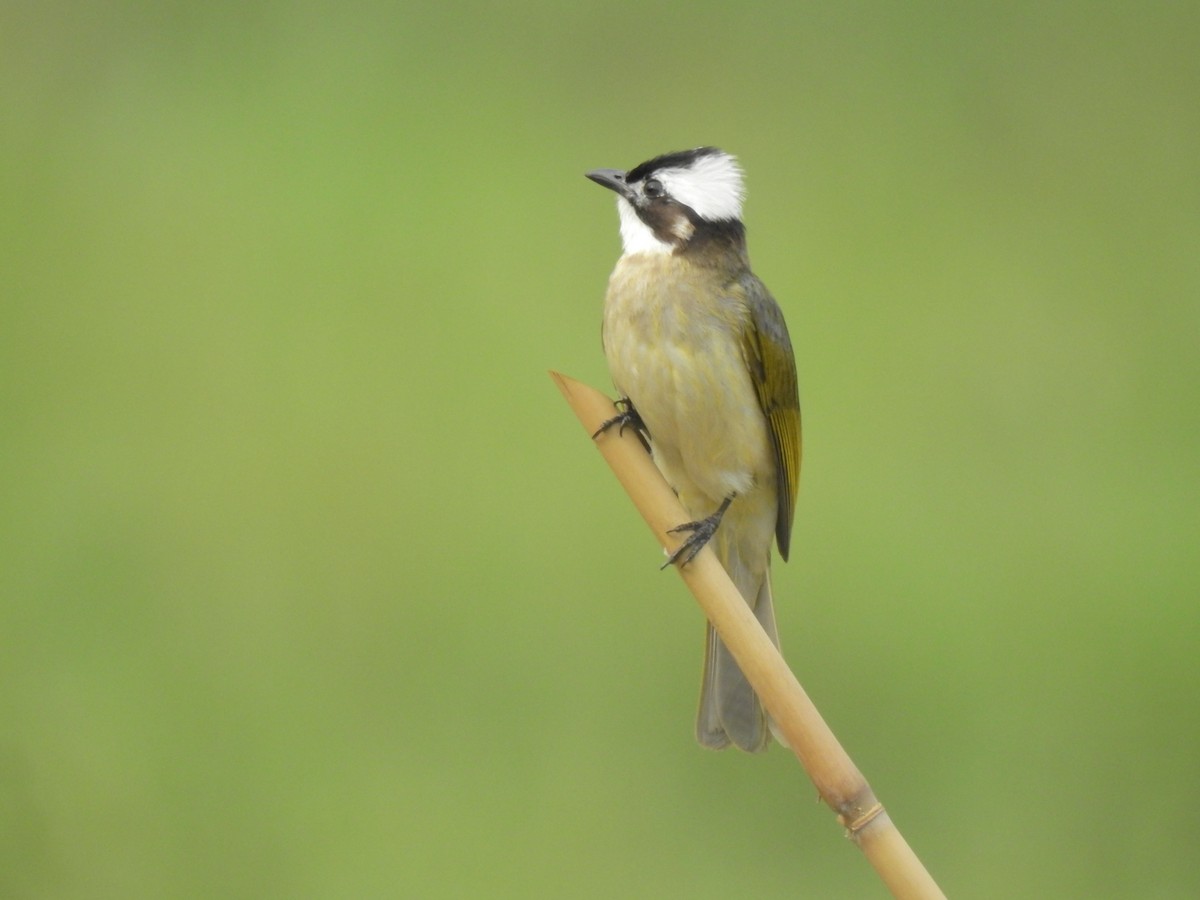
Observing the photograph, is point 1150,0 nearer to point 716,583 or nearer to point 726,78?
point 726,78

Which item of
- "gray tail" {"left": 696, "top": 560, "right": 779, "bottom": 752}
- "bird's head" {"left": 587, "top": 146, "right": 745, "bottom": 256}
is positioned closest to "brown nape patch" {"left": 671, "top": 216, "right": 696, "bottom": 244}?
"bird's head" {"left": 587, "top": 146, "right": 745, "bottom": 256}

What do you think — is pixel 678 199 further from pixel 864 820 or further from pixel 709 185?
pixel 864 820

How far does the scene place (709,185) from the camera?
41.9 inches

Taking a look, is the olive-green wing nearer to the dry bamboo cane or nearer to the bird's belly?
the bird's belly

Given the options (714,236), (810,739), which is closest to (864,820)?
(810,739)

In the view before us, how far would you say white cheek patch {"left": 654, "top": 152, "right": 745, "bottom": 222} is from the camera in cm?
104

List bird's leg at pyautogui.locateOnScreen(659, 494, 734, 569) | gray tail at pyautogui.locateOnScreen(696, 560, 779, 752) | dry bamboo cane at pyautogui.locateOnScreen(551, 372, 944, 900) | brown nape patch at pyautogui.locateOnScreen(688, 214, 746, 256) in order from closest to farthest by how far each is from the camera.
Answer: dry bamboo cane at pyautogui.locateOnScreen(551, 372, 944, 900) < bird's leg at pyautogui.locateOnScreen(659, 494, 734, 569) < gray tail at pyautogui.locateOnScreen(696, 560, 779, 752) < brown nape patch at pyautogui.locateOnScreen(688, 214, 746, 256)

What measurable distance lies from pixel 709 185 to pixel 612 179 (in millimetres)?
82

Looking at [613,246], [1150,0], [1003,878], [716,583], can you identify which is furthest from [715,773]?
[1150,0]

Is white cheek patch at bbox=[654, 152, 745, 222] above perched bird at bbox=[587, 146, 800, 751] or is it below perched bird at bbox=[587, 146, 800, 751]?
above

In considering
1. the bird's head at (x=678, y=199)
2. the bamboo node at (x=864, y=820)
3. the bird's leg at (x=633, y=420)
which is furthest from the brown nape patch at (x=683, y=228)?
the bamboo node at (x=864, y=820)

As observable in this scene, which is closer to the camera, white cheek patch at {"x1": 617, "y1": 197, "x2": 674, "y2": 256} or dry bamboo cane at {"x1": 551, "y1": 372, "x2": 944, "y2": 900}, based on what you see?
dry bamboo cane at {"x1": 551, "y1": 372, "x2": 944, "y2": 900}

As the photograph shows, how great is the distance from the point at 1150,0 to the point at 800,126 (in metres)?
0.54

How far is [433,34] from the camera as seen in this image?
1.83m
